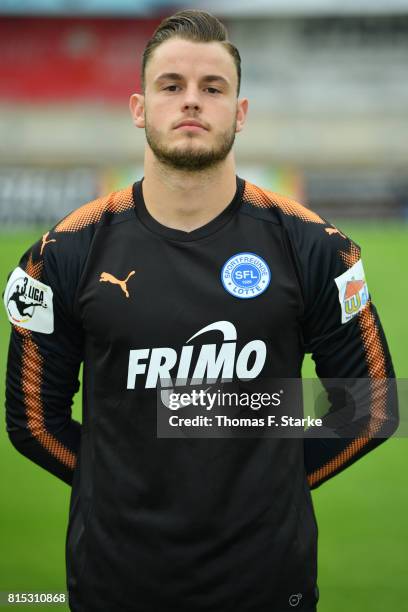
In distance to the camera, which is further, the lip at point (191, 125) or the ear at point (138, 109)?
the ear at point (138, 109)


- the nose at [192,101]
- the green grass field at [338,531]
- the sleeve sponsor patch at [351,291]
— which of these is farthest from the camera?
the green grass field at [338,531]

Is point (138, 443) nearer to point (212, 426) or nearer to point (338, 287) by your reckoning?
point (212, 426)

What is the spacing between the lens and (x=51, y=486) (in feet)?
17.1

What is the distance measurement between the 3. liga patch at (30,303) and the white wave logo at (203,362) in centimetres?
23

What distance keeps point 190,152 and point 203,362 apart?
1.53 feet

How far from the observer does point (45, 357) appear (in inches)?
86.6

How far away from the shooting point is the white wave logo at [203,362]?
206 cm

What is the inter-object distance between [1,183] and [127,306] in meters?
16.2

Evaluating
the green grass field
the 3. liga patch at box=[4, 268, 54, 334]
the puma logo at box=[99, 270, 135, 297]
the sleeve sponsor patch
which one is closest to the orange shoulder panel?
the sleeve sponsor patch

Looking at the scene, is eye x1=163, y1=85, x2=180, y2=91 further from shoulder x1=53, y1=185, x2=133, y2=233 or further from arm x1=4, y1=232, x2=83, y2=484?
arm x1=4, y1=232, x2=83, y2=484

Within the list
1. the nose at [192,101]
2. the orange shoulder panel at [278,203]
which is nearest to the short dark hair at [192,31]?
the nose at [192,101]

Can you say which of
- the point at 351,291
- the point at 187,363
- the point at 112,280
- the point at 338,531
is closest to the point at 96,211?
the point at 112,280

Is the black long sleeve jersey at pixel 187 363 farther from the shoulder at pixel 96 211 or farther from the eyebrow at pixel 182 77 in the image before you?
the eyebrow at pixel 182 77

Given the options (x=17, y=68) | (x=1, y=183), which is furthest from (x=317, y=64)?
(x=1, y=183)
